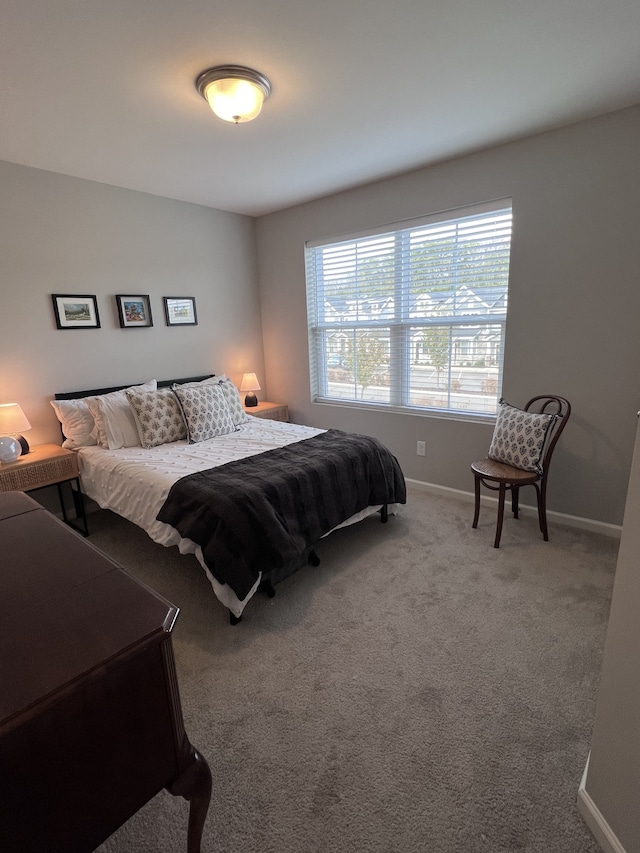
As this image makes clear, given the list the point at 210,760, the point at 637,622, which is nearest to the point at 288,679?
the point at 210,760

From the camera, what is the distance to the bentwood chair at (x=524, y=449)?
8.54 feet

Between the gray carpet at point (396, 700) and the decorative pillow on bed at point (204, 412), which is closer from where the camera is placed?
the gray carpet at point (396, 700)

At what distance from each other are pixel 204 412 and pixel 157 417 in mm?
344

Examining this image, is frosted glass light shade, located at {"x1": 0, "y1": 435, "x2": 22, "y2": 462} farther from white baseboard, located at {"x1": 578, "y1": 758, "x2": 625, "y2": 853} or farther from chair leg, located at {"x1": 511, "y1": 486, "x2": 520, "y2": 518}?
chair leg, located at {"x1": 511, "y1": 486, "x2": 520, "y2": 518}

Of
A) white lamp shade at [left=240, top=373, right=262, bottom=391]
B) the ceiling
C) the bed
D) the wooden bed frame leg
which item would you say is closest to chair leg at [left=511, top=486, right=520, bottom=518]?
the bed

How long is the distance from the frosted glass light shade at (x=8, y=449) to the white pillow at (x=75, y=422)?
386 millimetres

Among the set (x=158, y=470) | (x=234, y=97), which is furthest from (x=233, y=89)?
(x=158, y=470)

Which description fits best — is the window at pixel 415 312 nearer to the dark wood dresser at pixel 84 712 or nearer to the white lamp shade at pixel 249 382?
the white lamp shade at pixel 249 382

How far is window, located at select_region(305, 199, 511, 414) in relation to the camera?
3.07m

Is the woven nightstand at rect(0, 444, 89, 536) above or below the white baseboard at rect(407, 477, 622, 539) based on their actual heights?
above

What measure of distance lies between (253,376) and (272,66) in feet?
9.04

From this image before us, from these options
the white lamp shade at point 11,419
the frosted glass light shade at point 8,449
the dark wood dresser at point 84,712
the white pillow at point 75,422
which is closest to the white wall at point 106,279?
the white pillow at point 75,422

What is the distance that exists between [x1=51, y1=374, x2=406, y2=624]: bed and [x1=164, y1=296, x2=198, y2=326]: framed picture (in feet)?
1.91

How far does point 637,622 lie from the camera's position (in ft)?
3.44
